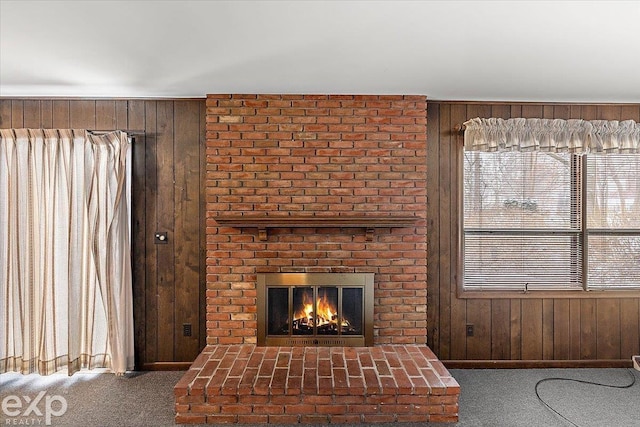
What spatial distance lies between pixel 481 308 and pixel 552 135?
1.67 meters

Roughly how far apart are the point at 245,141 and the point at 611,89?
306 cm

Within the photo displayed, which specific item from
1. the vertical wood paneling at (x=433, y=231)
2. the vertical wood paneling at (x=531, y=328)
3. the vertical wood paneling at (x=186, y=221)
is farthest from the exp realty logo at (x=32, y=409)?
the vertical wood paneling at (x=531, y=328)

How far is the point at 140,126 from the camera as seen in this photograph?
3566 millimetres

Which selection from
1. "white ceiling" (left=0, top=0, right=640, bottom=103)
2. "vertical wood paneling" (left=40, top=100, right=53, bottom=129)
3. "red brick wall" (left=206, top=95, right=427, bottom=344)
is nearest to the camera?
"white ceiling" (left=0, top=0, right=640, bottom=103)

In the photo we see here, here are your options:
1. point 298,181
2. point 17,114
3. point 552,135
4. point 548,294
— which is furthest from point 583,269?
point 17,114

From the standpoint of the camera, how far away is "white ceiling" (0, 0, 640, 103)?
197 cm

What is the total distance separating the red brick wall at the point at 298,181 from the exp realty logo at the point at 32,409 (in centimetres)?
115

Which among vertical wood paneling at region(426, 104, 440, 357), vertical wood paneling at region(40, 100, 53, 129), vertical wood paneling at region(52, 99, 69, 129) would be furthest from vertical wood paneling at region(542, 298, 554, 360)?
vertical wood paneling at region(40, 100, 53, 129)

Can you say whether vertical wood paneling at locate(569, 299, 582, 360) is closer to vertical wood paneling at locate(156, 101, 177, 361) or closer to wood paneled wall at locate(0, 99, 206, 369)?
wood paneled wall at locate(0, 99, 206, 369)

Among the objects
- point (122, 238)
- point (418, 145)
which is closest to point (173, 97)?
point (122, 238)

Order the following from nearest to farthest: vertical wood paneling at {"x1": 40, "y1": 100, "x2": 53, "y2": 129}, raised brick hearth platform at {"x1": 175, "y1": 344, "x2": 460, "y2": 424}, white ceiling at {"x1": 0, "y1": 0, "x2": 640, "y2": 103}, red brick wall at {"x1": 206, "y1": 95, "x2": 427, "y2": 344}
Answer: white ceiling at {"x1": 0, "y1": 0, "x2": 640, "y2": 103} < raised brick hearth platform at {"x1": 175, "y1": 344, "x2": 460, "y2": 424} < red brick wall at {"x1": 206, "y1": 95, "x2": 427, "y2": 344} < vertical wood paneling at {"x1": 40, "y1": 100, "x2": 53, "y2": 129}

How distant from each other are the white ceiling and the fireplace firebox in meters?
1.59

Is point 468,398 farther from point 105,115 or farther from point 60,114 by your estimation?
point 60,114

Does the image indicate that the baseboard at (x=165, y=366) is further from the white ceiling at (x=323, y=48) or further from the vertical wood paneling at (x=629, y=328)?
the vertical wood paneling at (x=629, y=328)
